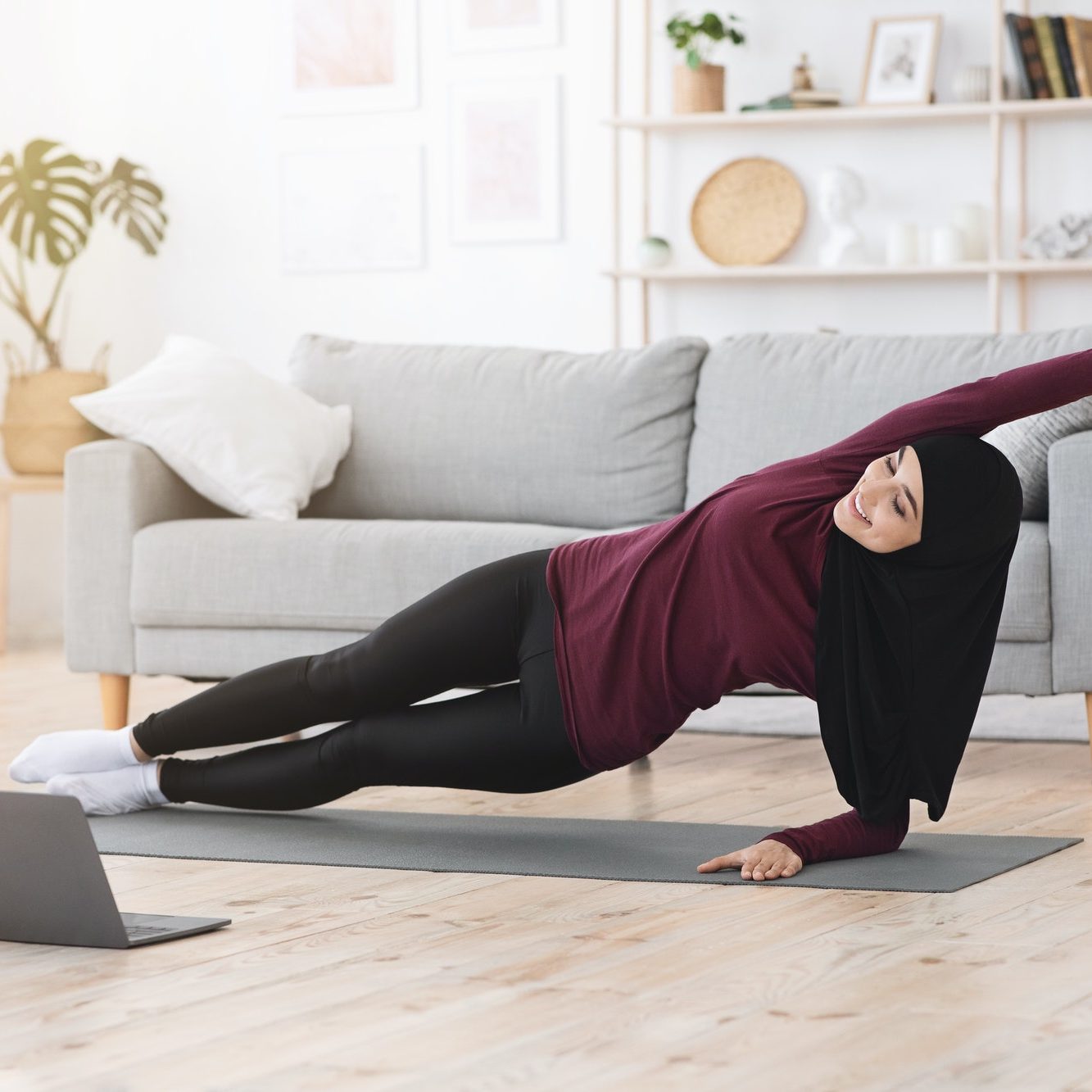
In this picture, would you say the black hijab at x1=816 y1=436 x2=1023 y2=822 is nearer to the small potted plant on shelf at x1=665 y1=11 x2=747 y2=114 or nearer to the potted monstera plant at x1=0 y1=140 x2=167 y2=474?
the small potted plant on shelf at x1=665 y1=11 x2=747 y2=114

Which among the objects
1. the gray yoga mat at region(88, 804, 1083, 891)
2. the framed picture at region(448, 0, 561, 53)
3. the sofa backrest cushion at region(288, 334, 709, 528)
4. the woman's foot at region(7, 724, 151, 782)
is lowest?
the gray yoga mat at region(88, 804, 1083, 891)

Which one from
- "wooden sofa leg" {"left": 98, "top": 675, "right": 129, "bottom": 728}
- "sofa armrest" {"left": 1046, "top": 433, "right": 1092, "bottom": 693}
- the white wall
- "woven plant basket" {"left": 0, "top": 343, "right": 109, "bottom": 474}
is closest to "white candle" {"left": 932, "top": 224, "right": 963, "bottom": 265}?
the white wall

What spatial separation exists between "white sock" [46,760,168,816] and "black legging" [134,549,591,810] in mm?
181

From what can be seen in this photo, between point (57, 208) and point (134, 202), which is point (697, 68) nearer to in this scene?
point (134, 202)

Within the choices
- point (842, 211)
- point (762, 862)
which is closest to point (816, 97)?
point (842, 211)

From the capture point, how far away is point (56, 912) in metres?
2.03

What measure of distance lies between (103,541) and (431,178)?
250 centimetres

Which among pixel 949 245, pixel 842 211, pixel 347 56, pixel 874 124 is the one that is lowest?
pixel 949 245

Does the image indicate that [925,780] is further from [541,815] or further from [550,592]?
[541,815]

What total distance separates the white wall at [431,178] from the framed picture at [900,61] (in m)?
0.08

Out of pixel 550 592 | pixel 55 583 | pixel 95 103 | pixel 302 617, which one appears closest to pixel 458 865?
pixel 550 592

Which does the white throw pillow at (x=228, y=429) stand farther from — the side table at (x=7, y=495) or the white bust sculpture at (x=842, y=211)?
the white bust sculpture at (x=842, y=211)

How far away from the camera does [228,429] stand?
12.7ft

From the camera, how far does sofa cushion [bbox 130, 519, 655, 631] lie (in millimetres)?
3520
